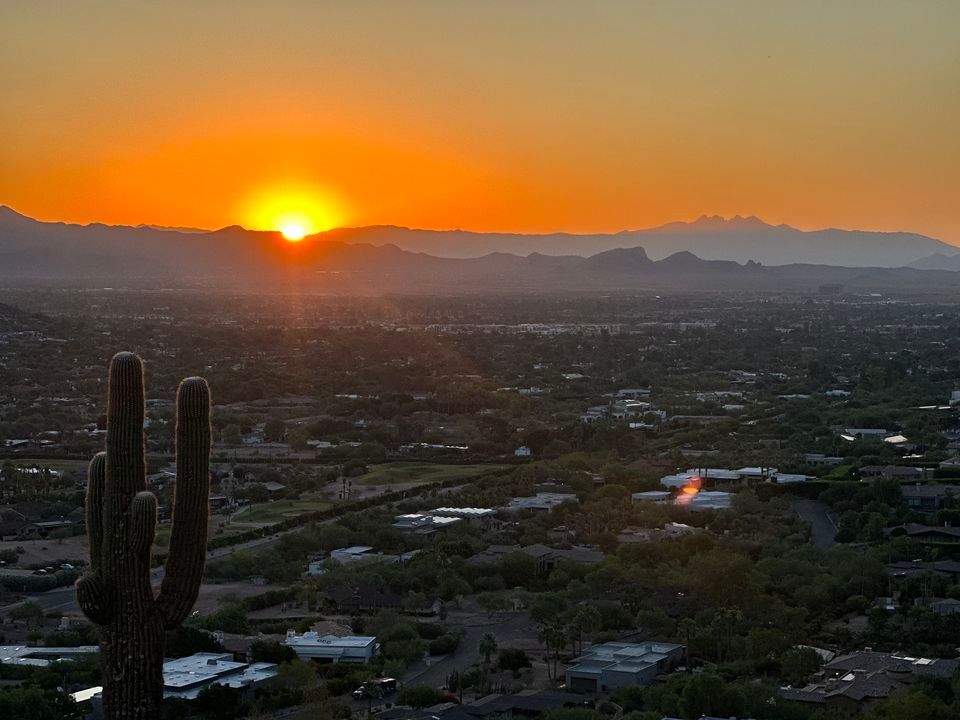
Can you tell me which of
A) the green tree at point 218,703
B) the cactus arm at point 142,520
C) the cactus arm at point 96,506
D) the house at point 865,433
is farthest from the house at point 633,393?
the cactus arm at point 142,520

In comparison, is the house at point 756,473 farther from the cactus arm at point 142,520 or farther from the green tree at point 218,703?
the cactus arm at point 142,520

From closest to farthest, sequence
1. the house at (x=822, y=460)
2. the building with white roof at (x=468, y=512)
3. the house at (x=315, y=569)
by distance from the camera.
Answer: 1. the house at (x=315, y=569)
2. the building with white roof at (x=468, y=512)
3. the house at (x=822, y=460)

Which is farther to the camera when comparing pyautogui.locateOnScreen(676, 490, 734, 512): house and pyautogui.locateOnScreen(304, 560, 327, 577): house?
pyautogui.locateOnScreen(676, 490, 734, 512): house

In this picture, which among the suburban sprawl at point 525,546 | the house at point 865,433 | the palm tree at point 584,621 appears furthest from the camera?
the house at point 865,433

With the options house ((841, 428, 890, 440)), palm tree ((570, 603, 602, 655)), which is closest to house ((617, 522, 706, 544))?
palm tree ((570, 603, 602, 655))

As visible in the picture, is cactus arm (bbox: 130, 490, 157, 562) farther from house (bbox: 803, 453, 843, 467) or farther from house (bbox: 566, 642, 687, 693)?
house (bbox: 803, 453, 843, 467)

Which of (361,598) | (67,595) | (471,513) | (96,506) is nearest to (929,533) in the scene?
(471,513)
